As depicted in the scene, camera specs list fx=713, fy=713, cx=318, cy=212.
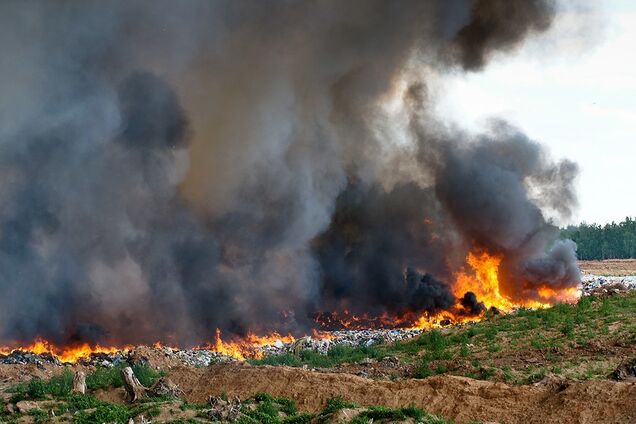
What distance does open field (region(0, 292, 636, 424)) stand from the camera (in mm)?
13477

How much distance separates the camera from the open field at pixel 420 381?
13477mm

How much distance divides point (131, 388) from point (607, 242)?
3544 inches

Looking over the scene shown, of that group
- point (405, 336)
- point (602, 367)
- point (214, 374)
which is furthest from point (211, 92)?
point (602, 367)

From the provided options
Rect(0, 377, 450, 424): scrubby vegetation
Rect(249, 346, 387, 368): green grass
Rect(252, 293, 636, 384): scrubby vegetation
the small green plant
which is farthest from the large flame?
Rect(0, 377, 450, 424): scrubby vegetation

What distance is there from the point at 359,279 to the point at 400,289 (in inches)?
109

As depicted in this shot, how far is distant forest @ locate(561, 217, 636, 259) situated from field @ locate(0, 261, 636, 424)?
74.0 m

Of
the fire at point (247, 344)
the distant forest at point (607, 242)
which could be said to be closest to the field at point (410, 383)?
the fire at point (247, 344)

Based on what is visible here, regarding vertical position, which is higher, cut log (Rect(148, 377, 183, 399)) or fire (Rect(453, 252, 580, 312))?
fire (Rect(453, 252, 580, 312))

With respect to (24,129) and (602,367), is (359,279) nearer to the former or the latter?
(24,129)

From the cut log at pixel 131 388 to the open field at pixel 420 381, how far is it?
424 millimetres

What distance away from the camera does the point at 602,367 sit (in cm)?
1820

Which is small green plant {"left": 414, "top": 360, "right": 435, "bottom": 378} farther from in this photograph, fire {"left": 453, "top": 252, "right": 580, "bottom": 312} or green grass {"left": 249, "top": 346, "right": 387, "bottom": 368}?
fire {"left": 453, "top": 252, "right": 580, "bottom": 312}

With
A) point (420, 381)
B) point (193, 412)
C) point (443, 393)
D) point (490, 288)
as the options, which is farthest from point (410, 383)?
point (490, 288)

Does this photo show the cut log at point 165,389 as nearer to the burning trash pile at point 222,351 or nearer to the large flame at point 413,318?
the burning trash pile at point 222,351
